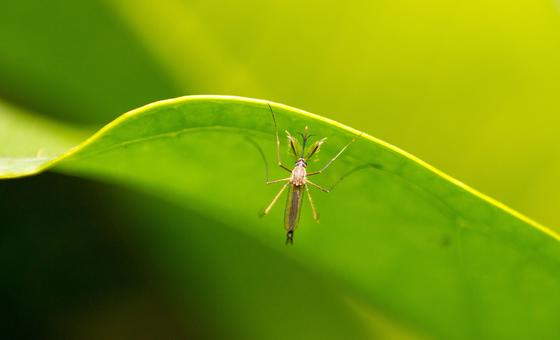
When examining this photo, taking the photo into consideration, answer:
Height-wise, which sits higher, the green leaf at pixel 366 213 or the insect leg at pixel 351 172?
the insect leg at pixel 351 172

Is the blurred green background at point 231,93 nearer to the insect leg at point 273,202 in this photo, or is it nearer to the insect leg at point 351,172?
the insect leg at point 273,202

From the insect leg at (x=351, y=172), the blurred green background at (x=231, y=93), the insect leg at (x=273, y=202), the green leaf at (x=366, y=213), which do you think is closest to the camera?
the green leaf at (x=366, y=213)

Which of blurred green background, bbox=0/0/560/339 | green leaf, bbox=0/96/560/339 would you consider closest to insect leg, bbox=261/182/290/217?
green leaf, bbox=0/96/560/339

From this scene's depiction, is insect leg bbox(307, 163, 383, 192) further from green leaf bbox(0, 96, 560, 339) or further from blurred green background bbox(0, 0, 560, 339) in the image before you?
blurred green background bbox(0, 0, 560, 339)

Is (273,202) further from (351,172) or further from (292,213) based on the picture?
(351,172)

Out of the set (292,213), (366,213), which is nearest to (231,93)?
(292,213)

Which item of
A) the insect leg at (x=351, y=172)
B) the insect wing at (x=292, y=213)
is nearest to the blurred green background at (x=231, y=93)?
the insect wing at (x=292, y=213)
